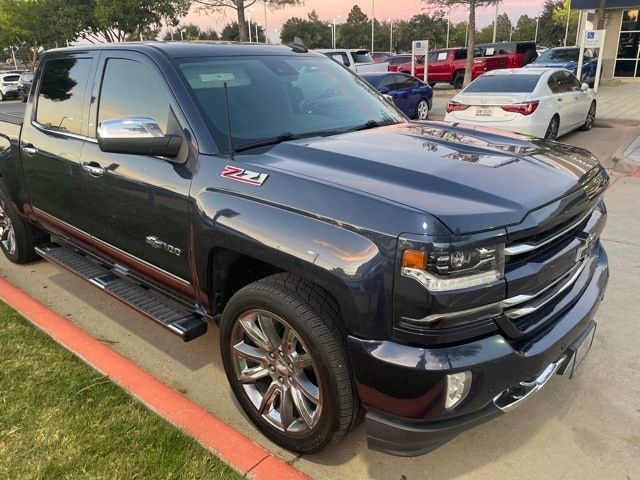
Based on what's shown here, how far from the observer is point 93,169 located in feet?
11.1

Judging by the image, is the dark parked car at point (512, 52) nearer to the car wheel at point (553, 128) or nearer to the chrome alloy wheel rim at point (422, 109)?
the chrome alloy wheel rim at point (422, 109)

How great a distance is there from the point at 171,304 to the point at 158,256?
339 millimetres

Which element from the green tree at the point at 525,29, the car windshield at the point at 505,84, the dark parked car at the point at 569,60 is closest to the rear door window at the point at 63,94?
the car windshield at the point at 505,84

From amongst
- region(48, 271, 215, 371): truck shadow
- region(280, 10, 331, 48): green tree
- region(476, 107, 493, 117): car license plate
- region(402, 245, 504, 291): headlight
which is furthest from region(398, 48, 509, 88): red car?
region(280, 10, 331, 48): green tree

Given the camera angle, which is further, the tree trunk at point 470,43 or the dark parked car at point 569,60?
the tree trunk at point 470,43

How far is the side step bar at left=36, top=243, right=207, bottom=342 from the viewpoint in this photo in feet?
9.70

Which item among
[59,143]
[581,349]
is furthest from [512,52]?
[581,349]

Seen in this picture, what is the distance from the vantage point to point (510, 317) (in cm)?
213

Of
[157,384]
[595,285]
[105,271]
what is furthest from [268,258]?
[105,271]

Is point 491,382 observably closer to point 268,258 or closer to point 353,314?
point 353,314

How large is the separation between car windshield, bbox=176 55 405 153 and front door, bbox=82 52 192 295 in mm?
226

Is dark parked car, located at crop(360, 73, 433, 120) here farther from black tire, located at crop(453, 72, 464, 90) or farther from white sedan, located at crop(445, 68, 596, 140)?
black tire, located at crop(453, 72, 464, 90)

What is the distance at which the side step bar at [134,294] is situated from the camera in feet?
9.70

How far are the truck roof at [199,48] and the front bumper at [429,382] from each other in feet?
6.67
